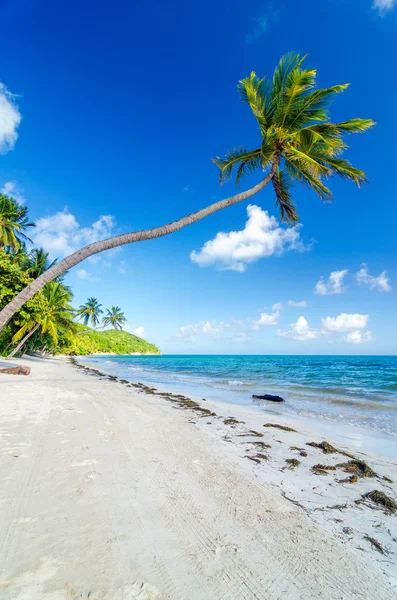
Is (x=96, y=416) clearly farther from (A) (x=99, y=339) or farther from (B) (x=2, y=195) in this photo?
(A) (x=99, y=339)

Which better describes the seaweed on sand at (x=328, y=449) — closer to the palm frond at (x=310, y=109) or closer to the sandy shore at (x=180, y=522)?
the sandy shore at (x=180, y=522)

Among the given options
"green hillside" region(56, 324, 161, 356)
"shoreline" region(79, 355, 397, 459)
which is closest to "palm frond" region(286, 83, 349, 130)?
"shoreline" region(79, 355, 397, 459)

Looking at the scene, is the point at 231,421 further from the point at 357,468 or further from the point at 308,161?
the point at 308,161

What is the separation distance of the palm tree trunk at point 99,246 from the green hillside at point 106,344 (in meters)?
46.1

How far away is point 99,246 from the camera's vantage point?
7.44 metres

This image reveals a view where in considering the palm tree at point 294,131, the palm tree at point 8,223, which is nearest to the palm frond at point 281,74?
the palm tree at point 294,131

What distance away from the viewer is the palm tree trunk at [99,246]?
264 inches

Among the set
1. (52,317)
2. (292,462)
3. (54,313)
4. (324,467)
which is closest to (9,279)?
(52,317)

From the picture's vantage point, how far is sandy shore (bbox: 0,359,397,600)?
1.83m

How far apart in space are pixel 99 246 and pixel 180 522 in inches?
257

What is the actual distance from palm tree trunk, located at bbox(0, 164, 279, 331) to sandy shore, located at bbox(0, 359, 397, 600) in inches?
120

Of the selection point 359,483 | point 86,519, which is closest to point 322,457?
point 359,483

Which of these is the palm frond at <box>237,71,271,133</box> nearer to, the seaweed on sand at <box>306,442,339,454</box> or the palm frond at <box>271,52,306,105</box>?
the palm frond at <box>271,52,306,105</box>

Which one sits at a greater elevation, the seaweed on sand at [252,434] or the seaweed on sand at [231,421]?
the seaweed on sand at [252,434]
